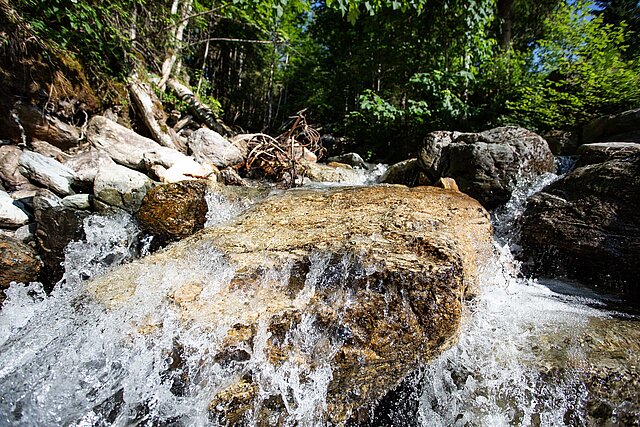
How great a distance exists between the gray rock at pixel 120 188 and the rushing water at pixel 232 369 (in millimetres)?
1671

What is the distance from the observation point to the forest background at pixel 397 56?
5449mm

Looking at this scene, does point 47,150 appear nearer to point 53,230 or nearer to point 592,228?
point 53,230

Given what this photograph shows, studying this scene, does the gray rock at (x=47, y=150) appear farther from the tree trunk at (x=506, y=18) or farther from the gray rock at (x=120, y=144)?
the tree trunk at (x=506, y=18)

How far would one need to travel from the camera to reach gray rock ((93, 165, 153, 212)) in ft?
11.8

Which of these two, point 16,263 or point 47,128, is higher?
point 47,128

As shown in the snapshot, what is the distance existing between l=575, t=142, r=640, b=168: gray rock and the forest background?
10.2ft

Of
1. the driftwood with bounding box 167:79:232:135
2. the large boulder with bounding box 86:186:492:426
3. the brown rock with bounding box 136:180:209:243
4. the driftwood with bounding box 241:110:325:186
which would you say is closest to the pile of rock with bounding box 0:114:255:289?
the brown rock with bounding box 136:180:209:243

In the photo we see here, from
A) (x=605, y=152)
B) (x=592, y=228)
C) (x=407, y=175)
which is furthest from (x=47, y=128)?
(x=605, y=152)

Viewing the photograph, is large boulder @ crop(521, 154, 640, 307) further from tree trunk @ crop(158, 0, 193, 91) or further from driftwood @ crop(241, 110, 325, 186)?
tree trunk @ crop(158, 0, 193, 91)

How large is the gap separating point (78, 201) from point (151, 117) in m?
3.36

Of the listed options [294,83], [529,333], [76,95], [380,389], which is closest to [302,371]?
[380,389]

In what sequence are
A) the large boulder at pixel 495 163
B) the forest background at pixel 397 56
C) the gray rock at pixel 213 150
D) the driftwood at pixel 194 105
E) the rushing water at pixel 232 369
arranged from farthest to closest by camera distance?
the driftwood at pixel 194 105
the gray rock at pixel 213 150
the forest background at pixel 397 56
the large boulder at pixel 495 163
the rushing water at pixel 232 369

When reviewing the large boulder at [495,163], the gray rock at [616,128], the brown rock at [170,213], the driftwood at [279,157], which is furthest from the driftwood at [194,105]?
the gray rock at [616,128]

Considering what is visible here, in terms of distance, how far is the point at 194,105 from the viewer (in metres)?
7.75
